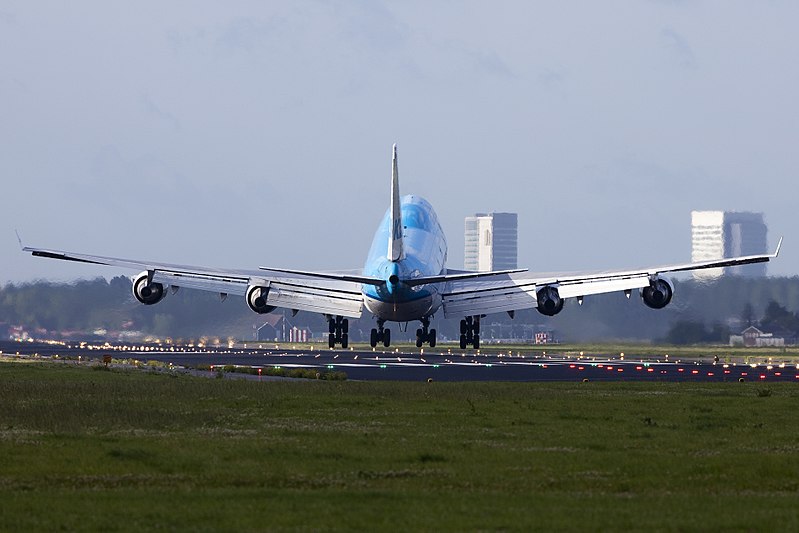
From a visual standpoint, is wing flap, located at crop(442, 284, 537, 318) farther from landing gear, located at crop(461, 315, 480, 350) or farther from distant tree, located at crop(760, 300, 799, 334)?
distant tree, located at crop(760, 300, 799, 334)

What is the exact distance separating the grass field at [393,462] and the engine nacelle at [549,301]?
29.9 metres

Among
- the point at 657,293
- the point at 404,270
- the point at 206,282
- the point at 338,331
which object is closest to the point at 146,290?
the point at 206,282

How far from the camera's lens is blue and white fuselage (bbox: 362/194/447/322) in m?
72.2

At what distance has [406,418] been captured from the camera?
39.1 meters

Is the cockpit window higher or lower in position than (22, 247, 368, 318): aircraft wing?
higher

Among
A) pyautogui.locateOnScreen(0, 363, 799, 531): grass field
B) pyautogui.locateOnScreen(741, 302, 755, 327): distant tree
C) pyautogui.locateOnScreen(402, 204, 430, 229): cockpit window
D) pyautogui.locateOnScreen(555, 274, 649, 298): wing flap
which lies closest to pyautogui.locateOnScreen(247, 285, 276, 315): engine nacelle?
pyautogui.locateOnScreen(402, 204, 430, 229): cockpit window

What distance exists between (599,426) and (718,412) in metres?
6.80

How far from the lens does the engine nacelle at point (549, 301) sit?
78438mm

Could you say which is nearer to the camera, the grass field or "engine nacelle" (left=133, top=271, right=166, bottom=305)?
the grass field

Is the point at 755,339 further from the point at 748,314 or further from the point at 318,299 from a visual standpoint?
the point at 318,299

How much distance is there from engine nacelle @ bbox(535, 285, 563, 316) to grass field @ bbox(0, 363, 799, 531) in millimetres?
29894

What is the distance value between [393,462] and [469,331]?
58.5 metres

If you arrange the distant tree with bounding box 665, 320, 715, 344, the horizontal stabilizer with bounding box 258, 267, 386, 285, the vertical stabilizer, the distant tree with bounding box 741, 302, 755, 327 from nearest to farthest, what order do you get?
1. the horizontal stabilizer with bounding box 258, 267, 386, 285
2. the vertical stabilizer
3. the distant tree with bounding box 665, 320, 715, 344
4. the distant tree with bounding box 741, 302, 755, 327

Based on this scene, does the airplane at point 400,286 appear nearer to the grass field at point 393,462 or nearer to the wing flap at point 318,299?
the wing flap at point 318,299
